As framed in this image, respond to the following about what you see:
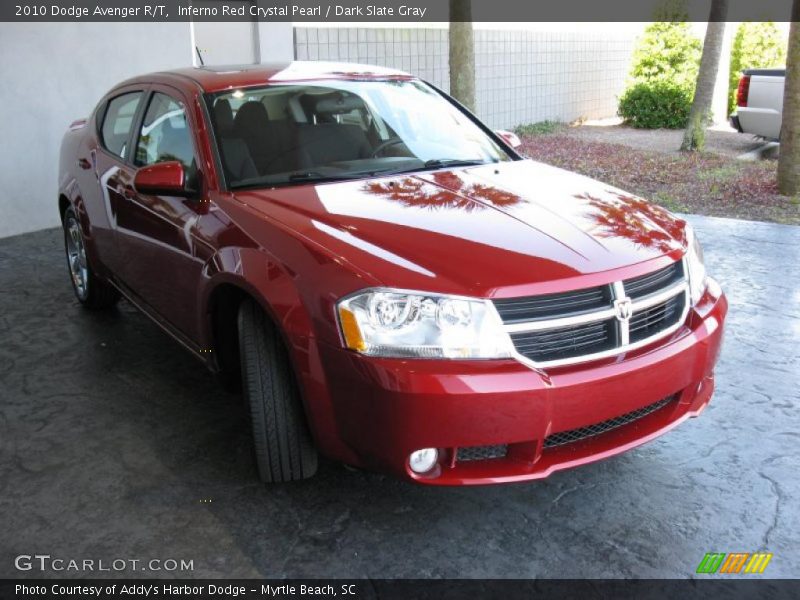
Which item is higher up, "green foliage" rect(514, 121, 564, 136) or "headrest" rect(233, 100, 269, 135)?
"headrest" rect(233, 100, 269, 135)

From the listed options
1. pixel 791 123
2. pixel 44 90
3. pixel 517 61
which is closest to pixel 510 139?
pixel 791 123

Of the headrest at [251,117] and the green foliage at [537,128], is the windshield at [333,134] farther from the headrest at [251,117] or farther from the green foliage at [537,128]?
the green foliage at [537,128]

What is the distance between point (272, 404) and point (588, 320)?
1.12m

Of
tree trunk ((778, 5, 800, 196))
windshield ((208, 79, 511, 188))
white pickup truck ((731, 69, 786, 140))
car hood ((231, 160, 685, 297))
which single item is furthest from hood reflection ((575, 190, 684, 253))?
white pickup truck ((731, 69, 786, 140))

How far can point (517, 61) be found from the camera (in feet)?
47.1

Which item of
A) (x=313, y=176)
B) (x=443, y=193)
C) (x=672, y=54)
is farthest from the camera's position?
(x=672, y=54)

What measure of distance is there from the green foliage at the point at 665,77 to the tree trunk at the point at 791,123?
7.67 m

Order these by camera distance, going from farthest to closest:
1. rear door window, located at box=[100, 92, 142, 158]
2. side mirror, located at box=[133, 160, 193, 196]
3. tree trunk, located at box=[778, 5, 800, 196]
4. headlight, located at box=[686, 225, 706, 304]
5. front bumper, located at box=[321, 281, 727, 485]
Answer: tree trunk, located at box=[778, 5, 800, 196] < rear door window, located at box=[100, 92, 142, 158] < side mirror, located at box=[133, 160, 193, 196] < headlight, located at box=[686, 225, 706, 304] < front bumper, located at box=[321, 281, 727, 485]

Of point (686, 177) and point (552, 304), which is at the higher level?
point (552, 304)

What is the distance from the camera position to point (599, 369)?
8.40 feet

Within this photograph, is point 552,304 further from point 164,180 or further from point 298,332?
point 164,180

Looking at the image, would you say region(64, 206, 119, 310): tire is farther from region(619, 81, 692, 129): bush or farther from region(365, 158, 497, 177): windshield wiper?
region(619, 81, 692, 129): bush

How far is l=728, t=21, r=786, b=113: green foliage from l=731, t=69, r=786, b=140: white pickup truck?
6737 millimetres

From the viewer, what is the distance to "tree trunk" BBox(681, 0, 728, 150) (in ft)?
36.4
